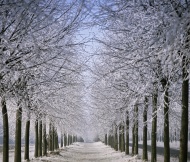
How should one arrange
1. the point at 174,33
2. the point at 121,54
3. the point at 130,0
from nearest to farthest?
the point at 174,33 < the point at 130,0 < the point at 121,54

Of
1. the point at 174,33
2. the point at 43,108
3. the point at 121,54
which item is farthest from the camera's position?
the point at 43,108

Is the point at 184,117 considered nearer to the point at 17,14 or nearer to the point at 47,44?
the point at 47,44

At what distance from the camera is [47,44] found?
817 centimetres

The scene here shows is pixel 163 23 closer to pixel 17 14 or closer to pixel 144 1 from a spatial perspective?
pixel 144 1


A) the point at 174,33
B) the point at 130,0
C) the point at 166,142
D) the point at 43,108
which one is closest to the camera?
the point at 174,33

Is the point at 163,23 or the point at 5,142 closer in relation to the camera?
the point at 163,23

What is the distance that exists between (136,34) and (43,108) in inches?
349

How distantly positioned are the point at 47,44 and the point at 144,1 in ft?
10.8

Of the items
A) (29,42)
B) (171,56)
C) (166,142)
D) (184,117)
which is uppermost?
(29,42)

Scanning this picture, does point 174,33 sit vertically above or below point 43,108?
above

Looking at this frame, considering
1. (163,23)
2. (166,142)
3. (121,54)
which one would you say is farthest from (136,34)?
(166,142)

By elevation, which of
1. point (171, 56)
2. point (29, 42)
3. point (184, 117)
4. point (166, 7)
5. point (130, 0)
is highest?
point (130, 0)

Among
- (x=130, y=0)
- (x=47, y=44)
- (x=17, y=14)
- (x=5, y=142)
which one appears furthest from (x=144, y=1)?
(x=5, y=142)

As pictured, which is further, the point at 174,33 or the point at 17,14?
the point at 17,14
